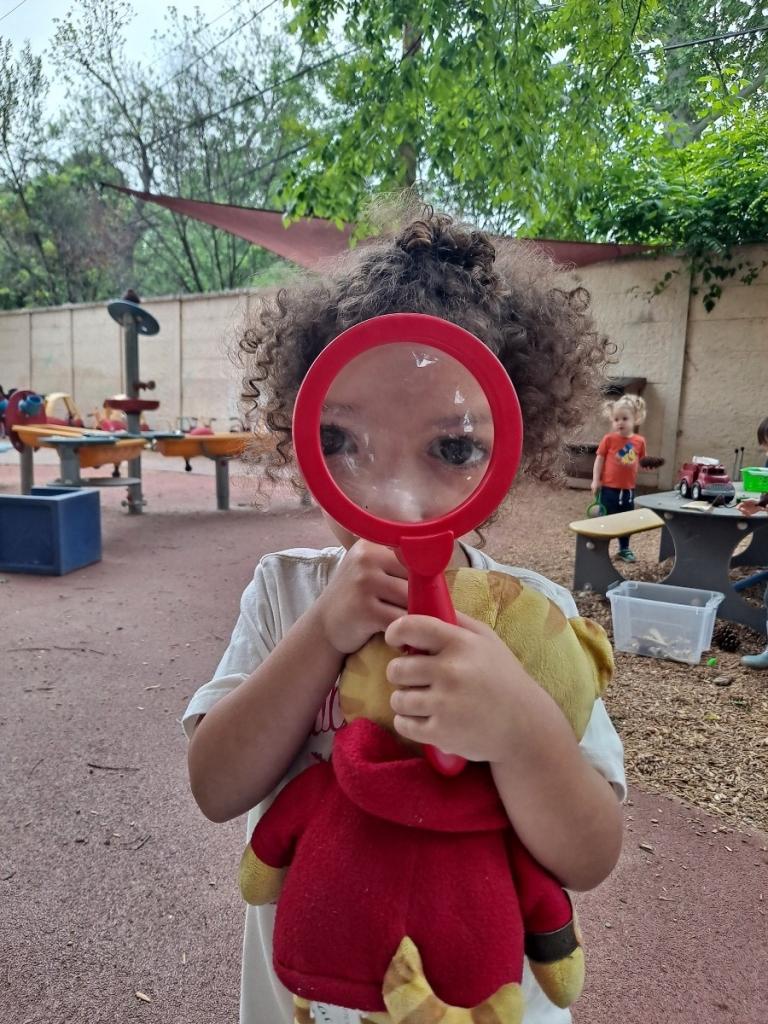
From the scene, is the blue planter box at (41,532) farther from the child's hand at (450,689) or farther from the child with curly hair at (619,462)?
the child's hand at (450,689)

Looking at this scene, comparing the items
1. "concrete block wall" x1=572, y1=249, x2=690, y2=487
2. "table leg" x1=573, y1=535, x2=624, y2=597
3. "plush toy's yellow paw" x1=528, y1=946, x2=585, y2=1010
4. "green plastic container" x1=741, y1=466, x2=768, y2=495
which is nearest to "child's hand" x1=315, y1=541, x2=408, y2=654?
"plush toy's yellow paw" x1=528, y1=946, x2=585, y2=1010

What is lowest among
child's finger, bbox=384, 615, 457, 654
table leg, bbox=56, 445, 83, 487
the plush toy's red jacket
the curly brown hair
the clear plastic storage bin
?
the clear plastic storage bin

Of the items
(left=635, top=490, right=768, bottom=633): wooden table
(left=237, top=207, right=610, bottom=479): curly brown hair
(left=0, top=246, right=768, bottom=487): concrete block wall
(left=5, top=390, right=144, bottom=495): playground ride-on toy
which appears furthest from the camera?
(left=0, top=246, right=768, bottom=487): concrete block wall

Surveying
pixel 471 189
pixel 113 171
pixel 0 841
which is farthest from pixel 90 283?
pixel 0 841

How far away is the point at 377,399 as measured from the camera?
0.69 meters

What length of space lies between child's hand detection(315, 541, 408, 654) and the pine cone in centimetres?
369

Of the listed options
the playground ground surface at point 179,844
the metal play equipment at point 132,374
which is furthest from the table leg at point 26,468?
the playground ground surface at point 179,844

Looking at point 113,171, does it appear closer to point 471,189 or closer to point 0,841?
point 471,189

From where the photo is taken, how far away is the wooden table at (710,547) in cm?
420

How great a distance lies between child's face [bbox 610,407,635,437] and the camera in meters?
6.05

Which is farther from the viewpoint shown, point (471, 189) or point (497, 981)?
point (471, 189)

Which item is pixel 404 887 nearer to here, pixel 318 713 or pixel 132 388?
pixel 318 713

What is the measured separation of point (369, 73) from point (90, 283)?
1927 cm

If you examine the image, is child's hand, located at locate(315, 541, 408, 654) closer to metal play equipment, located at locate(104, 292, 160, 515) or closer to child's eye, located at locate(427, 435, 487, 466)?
child's eye, located at locate(427, 435, 487, 466)
